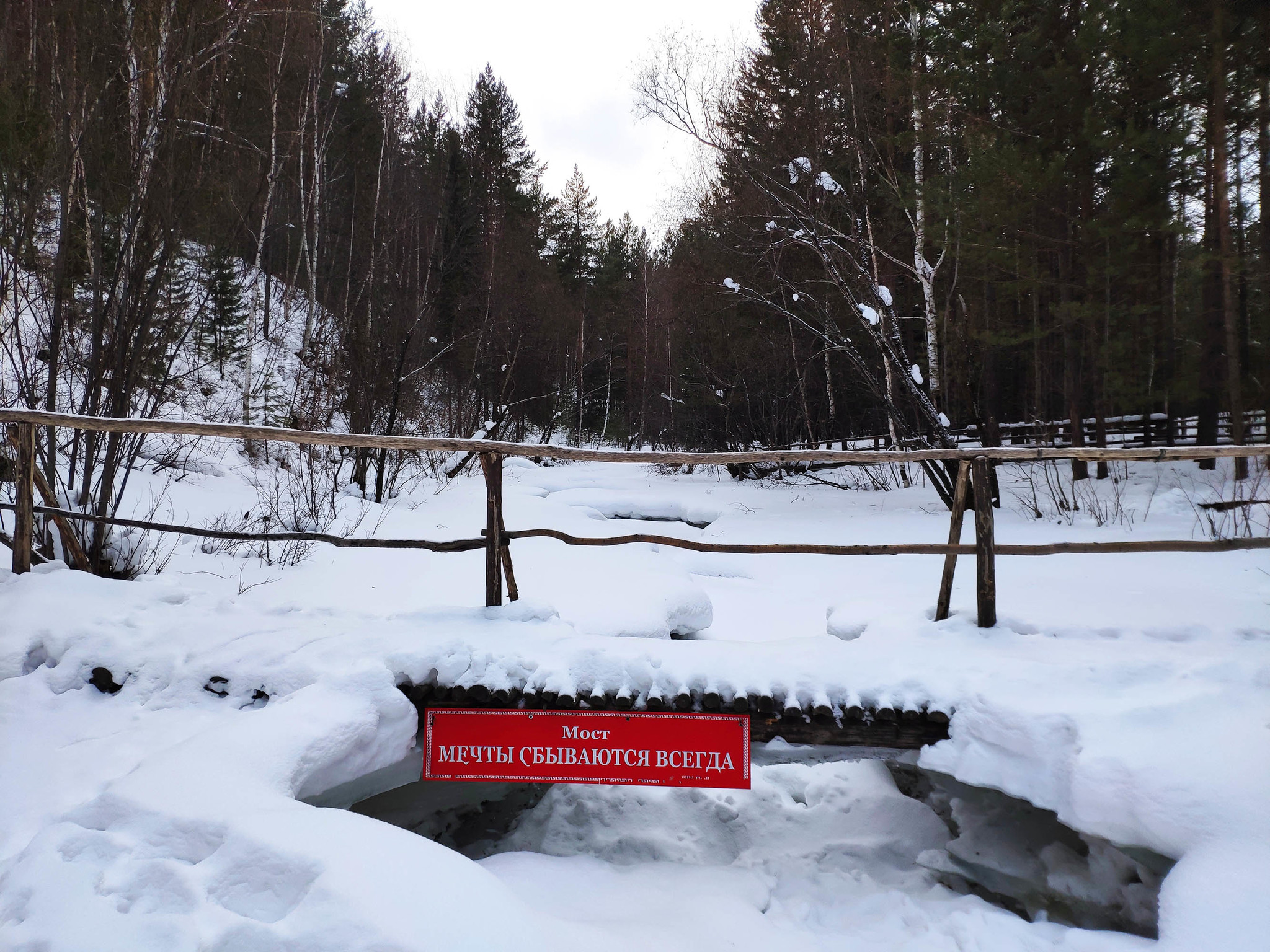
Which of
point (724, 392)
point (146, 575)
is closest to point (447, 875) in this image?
point (146, 575)

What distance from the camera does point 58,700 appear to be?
290 centimetres

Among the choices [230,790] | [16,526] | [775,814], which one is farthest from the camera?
[775,814]

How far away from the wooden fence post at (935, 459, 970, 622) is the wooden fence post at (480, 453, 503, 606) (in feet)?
7.75

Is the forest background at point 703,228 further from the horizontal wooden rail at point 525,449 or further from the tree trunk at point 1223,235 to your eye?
the horizontal wooden rail at point 525,449

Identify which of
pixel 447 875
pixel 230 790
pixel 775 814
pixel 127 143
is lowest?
pixel 775 814

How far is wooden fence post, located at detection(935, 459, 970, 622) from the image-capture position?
11.8 feet

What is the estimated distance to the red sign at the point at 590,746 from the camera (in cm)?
303

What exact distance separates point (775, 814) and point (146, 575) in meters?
4.55

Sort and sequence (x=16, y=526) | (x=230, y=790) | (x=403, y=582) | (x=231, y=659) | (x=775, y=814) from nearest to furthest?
(x=230, y=790), (x=231, y=659), (x=16, y=526), (x=775, y=814), (x=403, y=582)

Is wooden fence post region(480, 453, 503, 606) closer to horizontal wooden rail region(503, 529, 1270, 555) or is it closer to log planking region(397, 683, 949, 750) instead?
horizontal wooden rail region(503, 529, 1270, 555)

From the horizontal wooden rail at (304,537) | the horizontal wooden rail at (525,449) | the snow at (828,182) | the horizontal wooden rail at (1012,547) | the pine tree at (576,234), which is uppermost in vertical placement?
the pine tree at (576,234)

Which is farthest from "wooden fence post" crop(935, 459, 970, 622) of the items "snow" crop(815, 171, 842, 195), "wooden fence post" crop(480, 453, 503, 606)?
"snow" crop(815, 171, 842, 195)

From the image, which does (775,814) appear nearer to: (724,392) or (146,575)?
(146,575)

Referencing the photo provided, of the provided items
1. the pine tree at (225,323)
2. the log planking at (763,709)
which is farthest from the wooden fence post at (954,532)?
the pine tree at (225,323)
